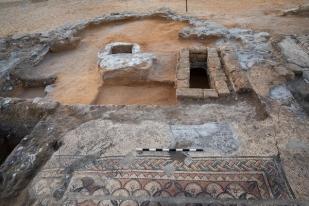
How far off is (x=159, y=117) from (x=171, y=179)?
1.11 meters

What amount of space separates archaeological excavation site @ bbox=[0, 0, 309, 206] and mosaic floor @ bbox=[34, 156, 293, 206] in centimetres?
1

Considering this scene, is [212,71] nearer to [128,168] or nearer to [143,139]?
[143,139]

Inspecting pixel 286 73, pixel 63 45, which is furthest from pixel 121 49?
pixel 286 73

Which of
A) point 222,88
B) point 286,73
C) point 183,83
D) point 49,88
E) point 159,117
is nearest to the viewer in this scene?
point 159,117

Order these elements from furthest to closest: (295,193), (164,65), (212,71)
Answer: (164,65) < (212,71) < (295,193)

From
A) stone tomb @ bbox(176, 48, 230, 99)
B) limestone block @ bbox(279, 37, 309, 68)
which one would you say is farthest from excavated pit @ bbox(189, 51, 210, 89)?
limestone block @ bbox(279, 37, 309, 68)

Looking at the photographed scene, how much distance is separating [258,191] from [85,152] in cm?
182

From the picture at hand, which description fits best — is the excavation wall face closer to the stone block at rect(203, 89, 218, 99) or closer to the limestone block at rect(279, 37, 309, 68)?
the stone block at rect(203, 89, 218, 99)

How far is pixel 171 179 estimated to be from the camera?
2.64m

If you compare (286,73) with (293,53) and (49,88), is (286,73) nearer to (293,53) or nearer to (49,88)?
(293,53)

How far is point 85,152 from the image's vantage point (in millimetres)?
3033

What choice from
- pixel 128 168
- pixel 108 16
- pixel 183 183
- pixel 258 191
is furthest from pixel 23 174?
→ pixel 108 16

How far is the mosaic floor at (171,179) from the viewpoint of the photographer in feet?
8.19

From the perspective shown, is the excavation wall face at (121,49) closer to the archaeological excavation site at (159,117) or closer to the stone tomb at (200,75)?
the archaeological excavation site at (159,117)
